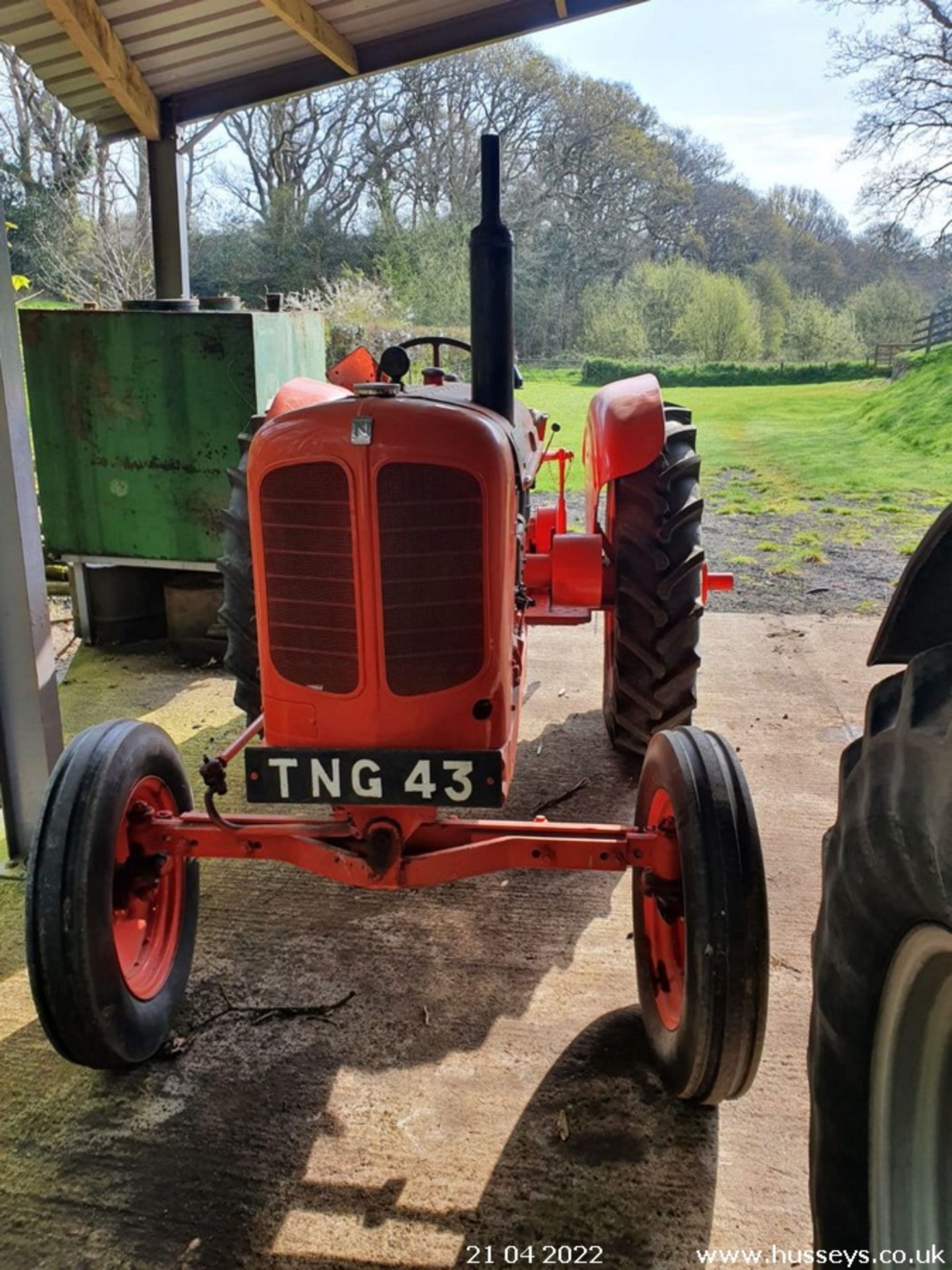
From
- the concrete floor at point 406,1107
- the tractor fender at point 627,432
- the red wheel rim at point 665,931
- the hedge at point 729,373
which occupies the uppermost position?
the hedge at point 729,373

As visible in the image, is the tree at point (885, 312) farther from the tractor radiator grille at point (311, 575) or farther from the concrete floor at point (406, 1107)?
the tractor radiator grille at point (311, 575)

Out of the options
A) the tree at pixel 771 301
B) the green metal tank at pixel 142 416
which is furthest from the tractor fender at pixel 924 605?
the tree at pixel 771 301

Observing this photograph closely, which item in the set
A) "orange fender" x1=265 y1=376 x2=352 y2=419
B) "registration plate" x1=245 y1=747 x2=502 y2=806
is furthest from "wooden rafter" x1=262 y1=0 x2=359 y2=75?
"registration plate" x1=245 y1=747 x2=502 y2=806

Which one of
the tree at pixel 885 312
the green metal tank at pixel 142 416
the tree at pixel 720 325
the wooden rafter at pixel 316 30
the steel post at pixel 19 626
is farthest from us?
the tree at pixel 885 312

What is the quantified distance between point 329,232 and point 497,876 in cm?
1469

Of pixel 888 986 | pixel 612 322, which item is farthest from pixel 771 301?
pixel 888 986

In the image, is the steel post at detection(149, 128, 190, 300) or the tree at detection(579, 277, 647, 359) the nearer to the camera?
the steel post at detection(149, 128, 190, 300)

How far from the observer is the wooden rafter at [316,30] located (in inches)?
155

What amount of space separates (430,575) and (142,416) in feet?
10.5

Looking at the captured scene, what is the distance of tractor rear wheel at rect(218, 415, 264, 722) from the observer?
3309 mm

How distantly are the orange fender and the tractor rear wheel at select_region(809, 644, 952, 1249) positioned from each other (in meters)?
2.33

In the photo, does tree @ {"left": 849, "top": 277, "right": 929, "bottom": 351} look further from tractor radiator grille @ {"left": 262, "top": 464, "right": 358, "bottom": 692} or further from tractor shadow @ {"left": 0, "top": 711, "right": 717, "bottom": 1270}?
tractor radiator grille @ {"left": 262, "top": 464, "right": 358, "bottom": 692}

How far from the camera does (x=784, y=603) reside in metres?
6.36

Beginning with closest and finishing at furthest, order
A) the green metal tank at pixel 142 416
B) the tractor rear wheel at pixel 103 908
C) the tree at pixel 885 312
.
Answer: the tractor rear wheel at pixel 103 908 < the green metal tank at pixel 142 416 < the tree at pixel 885 312
